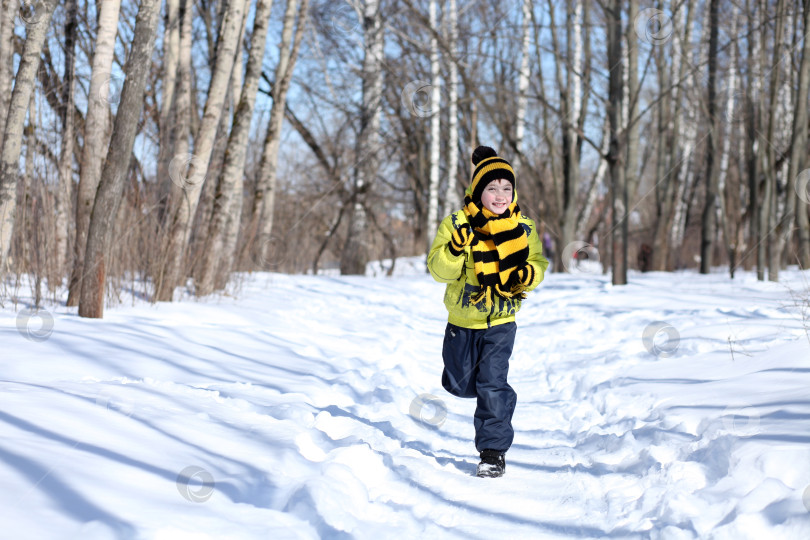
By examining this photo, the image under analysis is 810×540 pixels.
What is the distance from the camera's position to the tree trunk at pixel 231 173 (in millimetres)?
7883

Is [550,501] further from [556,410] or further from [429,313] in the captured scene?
[429,313]

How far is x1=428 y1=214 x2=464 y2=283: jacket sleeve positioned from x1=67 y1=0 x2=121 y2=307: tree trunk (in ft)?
12.0

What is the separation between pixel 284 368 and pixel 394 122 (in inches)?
778

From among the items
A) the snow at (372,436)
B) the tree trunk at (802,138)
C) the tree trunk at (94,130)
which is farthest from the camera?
the tree trunk at (802,138)

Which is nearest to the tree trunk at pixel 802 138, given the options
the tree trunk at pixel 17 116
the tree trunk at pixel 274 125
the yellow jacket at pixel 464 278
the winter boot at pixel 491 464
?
the tree trunk at pixel 274 125

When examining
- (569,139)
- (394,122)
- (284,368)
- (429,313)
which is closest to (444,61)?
(569,139)

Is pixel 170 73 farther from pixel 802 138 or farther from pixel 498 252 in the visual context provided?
pixel 802 138

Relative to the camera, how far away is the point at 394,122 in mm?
23766

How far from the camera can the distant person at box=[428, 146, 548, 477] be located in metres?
3.24

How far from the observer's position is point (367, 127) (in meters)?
15.1

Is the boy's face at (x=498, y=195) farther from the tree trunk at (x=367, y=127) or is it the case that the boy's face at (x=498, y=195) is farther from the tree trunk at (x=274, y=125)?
the tree trunk at (x=367, y=127)

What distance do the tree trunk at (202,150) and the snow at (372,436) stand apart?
3.53ft

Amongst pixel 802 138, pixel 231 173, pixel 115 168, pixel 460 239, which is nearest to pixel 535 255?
pixel 460 239

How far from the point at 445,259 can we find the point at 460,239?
0.12 m
